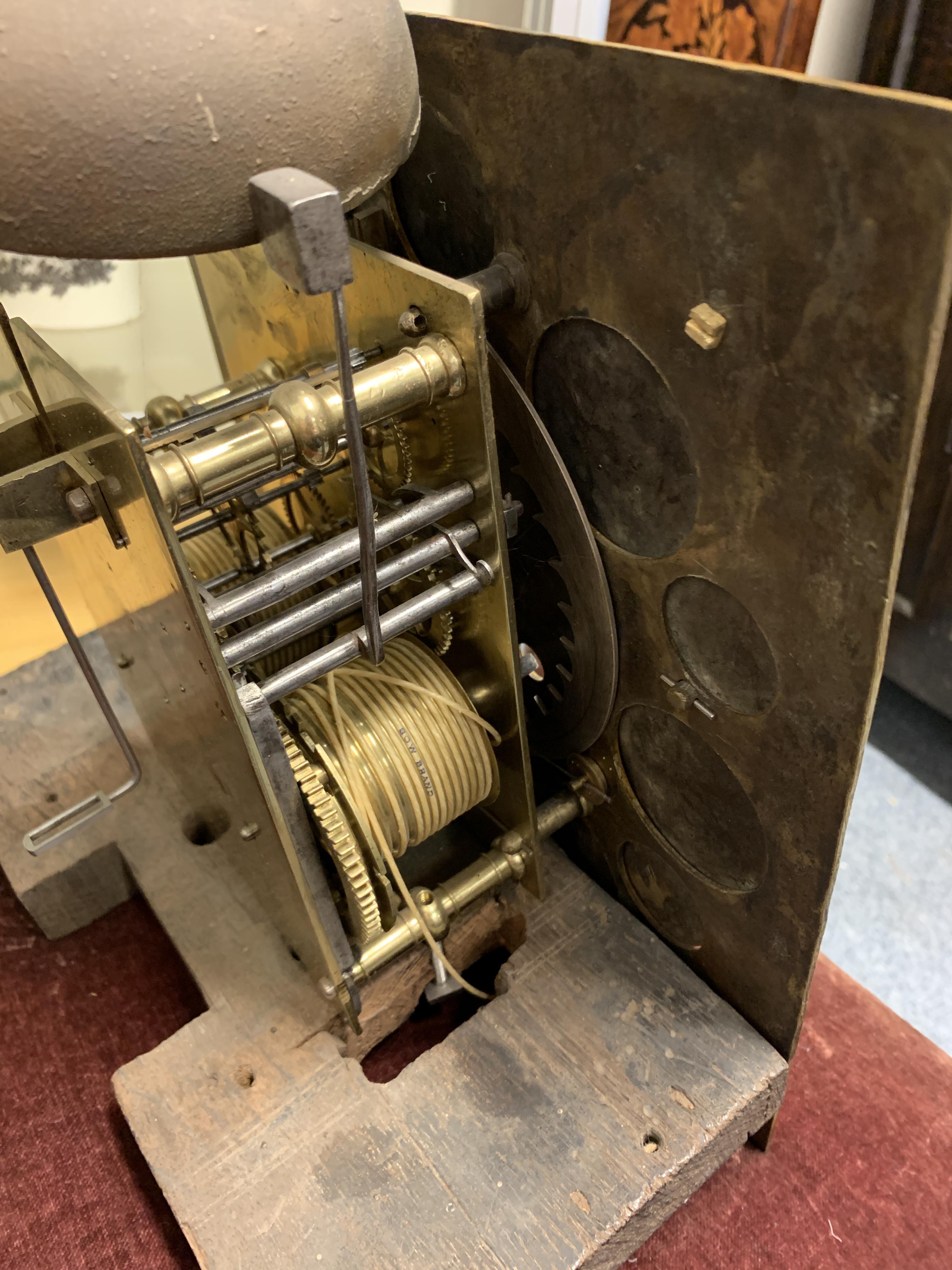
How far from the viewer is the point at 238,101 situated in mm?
530

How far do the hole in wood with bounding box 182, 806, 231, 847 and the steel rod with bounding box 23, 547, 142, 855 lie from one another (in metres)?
0.10

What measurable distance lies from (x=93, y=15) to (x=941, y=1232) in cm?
154

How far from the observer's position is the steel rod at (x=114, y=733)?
1026 mm

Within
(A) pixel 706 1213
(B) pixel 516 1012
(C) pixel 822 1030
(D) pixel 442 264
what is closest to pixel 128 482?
(D) pixel 442 264

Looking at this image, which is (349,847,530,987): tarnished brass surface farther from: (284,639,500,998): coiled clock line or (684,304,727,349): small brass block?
(684,304,727,349): small brass block

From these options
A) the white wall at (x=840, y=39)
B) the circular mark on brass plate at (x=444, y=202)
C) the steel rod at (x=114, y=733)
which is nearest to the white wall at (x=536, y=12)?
the white wall at (x=840, y=39)

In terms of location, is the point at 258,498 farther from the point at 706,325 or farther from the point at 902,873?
the point at 902,873

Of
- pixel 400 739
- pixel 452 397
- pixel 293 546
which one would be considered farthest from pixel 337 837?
pixel 452 397

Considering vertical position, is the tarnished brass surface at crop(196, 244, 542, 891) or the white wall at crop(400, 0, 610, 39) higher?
the white wall at crop(400, 0, 610, 39)

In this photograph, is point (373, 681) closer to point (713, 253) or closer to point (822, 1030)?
point (713, 253)

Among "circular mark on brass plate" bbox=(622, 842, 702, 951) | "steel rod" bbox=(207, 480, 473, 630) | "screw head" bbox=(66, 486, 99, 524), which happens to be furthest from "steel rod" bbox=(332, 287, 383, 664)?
"circular mark on brass plate" bbox=(622, 842, 702, 951)

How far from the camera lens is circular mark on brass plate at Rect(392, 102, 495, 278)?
886mm

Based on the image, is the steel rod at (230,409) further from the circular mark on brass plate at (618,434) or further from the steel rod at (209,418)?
the circular mark on brass plate at (618,434)

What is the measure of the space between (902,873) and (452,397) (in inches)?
57.9
